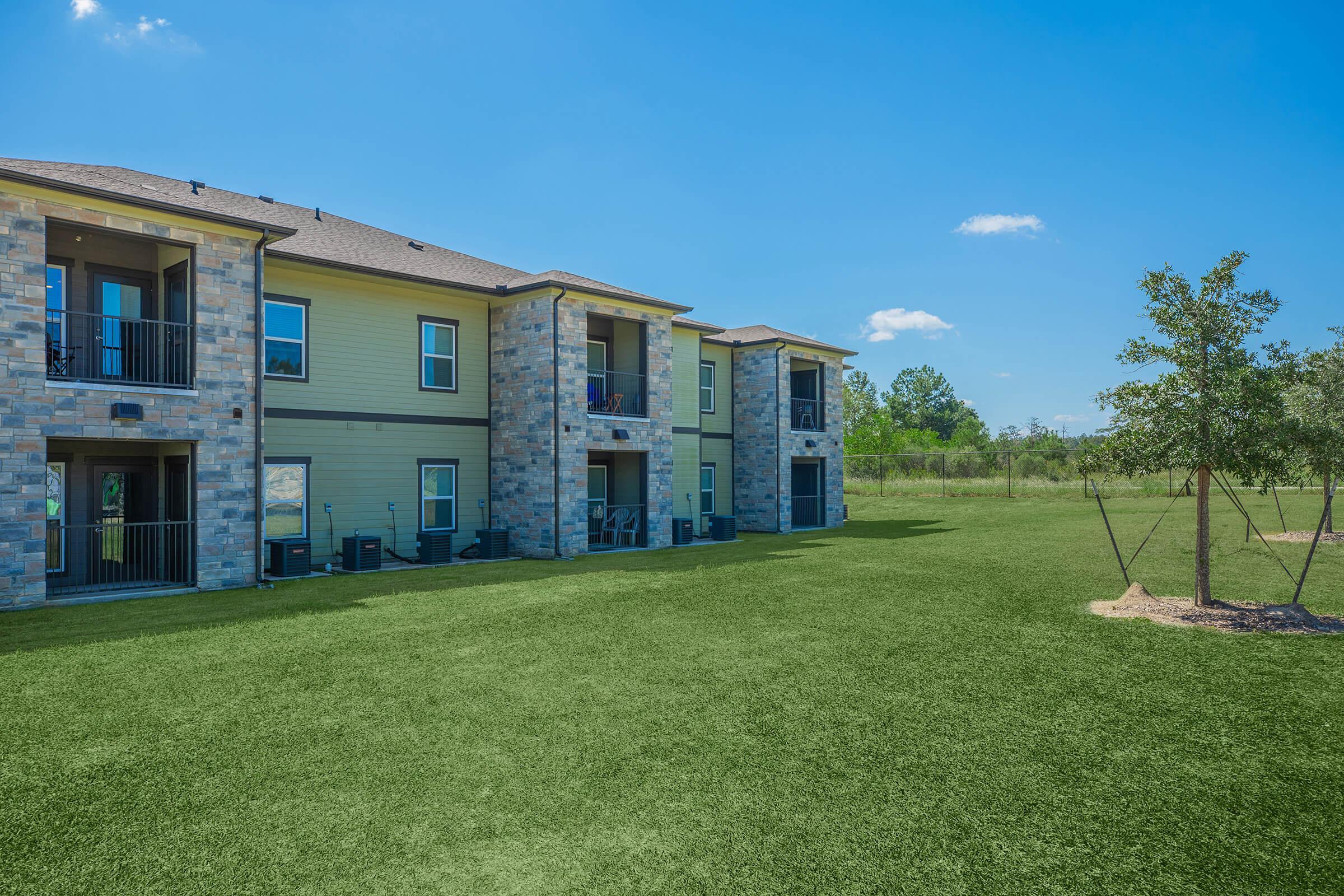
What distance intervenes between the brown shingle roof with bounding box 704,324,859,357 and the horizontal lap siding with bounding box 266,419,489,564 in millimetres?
8689

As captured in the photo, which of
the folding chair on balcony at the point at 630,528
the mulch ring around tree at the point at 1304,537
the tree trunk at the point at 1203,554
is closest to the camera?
the tree trunk at the point at 1203,554

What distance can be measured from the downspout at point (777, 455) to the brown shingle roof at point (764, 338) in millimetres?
586

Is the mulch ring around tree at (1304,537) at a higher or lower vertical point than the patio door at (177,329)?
lower

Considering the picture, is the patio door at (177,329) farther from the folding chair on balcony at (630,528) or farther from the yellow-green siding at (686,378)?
the yellow-green siding at (686,378)

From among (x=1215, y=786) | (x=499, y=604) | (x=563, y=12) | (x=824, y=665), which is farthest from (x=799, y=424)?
(x=1215, y=786)

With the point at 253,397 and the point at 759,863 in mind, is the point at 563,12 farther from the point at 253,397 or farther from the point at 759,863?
the point at 759,863

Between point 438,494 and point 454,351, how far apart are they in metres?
3.14

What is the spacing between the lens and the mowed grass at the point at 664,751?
3.23 metres

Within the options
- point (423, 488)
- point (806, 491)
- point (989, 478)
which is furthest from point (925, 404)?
point (423, 488)

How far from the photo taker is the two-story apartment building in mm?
9477

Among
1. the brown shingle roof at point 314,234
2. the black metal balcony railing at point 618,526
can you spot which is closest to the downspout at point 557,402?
the brown shingle roof at point 314,234

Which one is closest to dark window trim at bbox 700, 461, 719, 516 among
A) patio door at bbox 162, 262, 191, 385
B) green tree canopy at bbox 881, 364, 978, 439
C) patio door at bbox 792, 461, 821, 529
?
patio door at bbox 792, 461, 821, 529

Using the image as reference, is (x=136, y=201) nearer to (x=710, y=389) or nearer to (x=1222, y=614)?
(x=710, y=389)

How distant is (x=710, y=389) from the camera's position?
21016 millimetres
